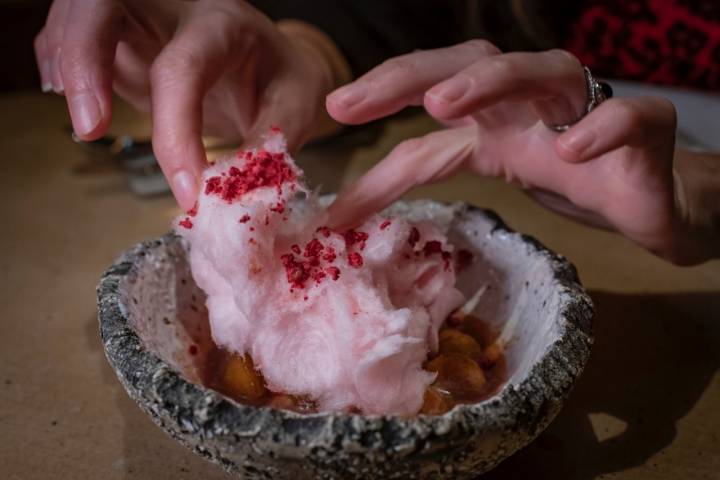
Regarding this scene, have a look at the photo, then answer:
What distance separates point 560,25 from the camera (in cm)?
140

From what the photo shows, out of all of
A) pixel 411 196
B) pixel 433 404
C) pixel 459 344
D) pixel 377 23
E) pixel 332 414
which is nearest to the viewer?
pixel 332 414

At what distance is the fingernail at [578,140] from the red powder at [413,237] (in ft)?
0.55

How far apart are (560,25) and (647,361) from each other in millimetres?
802

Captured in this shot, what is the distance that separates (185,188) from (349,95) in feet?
0.55

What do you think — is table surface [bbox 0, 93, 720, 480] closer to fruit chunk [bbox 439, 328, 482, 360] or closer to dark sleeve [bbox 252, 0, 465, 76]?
fruit chunk [bbox 439, 328, 482, 360]

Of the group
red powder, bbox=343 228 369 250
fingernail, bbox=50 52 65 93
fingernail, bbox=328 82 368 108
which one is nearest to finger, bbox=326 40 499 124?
fingernail, bbox=328 82 368 108

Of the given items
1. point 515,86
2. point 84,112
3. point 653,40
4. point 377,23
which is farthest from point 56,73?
point 653,40

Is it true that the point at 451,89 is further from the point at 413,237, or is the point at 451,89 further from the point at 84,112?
the point at 84,112

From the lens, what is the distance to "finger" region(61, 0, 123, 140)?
0.69m

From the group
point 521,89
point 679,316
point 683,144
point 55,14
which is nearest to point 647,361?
point 679,316

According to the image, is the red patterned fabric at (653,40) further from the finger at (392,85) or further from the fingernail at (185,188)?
the fingernail at (185,188)

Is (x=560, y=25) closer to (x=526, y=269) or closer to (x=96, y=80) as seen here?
(x=526, y=269)

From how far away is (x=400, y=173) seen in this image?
74 cm

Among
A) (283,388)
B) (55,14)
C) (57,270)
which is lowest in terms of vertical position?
(57,270)
